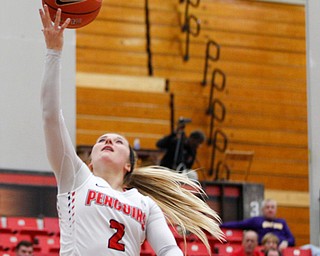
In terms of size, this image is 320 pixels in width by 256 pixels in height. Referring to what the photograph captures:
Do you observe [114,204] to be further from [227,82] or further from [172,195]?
[227,82]

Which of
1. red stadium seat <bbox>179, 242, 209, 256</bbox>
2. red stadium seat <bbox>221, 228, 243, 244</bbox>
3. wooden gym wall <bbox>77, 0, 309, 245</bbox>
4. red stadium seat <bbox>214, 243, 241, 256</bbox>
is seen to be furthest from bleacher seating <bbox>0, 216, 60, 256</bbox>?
wooden gym wall <bbox>77, 0, 309, 245</bbox>

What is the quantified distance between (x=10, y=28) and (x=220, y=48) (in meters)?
4.30

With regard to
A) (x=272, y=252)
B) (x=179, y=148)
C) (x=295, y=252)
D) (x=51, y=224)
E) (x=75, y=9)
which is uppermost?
(x=75, y=9)

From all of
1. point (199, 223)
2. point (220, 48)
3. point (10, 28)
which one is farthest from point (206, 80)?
point (199, 223)

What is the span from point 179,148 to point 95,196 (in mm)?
6183

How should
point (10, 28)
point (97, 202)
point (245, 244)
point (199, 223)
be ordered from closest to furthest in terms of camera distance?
point (97, 202)
point (199, 223)
point (245, 244)
point (10, 28)

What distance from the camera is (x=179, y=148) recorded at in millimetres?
10828

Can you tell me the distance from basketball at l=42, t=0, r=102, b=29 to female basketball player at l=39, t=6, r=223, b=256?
1.60 feet

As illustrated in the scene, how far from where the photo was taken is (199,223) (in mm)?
5191

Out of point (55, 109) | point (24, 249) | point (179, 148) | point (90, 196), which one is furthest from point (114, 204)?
point (179, 148)

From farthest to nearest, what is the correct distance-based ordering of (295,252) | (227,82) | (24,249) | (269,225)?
(227,82) < (269,225) < (295,252) < (24,249)

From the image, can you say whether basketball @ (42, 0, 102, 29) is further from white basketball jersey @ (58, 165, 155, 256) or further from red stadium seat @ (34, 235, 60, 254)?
red stadium seat @ (34, 235, 60, 254)

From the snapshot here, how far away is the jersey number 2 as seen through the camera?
4621 mm

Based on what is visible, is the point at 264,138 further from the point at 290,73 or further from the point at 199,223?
the point at 199,223
